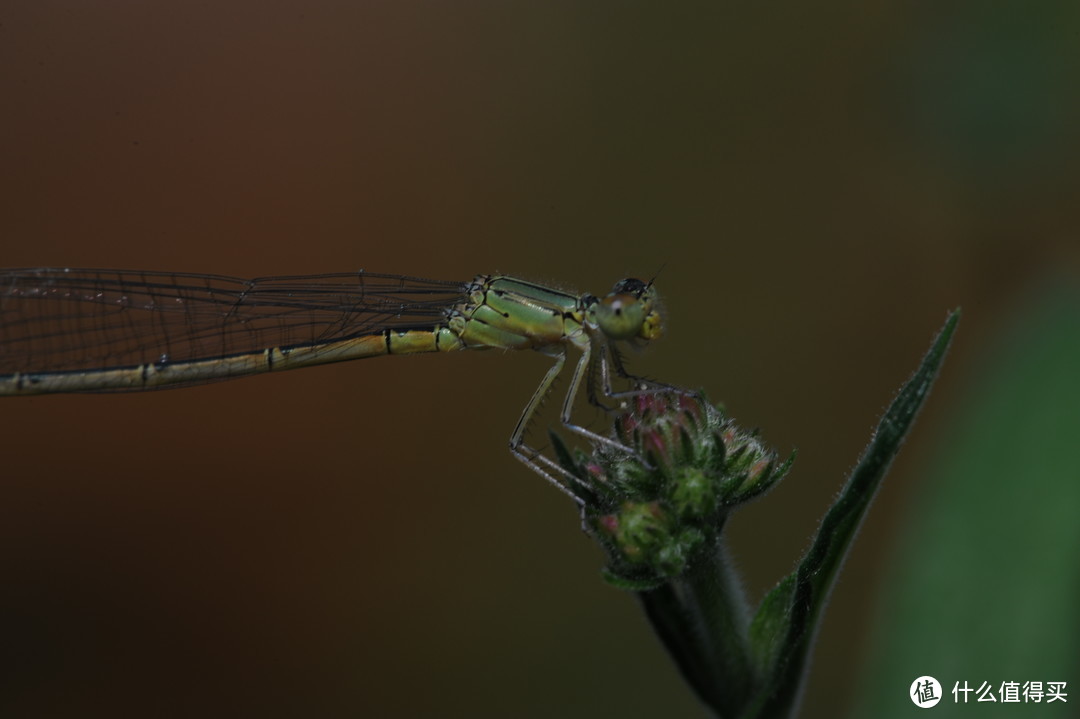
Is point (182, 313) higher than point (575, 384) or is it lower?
higher

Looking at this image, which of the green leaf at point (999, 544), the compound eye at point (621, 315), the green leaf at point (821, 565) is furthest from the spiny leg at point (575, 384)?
the green leaf at point (999, 544)

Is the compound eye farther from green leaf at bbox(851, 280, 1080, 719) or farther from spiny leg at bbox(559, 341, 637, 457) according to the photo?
green leaf at bbox(851, 280, 1080, 719)

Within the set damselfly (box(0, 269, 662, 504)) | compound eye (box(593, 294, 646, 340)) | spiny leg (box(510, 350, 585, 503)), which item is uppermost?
damselfly (box(0, 269, 662, 504))

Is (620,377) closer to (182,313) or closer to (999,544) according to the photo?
(999,544)

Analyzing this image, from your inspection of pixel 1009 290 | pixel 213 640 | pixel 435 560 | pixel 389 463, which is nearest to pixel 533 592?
pixel 435 560

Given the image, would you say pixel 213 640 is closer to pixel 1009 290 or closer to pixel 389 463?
pixel 389 463

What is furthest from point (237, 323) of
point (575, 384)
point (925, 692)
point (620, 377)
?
Answer: point (925, 692)

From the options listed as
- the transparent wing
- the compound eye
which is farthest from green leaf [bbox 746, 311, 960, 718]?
the transparent wing
